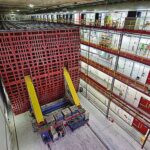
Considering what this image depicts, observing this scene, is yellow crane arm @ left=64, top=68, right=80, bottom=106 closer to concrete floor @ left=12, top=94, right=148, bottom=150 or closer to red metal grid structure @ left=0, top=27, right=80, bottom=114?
red metal grid structure @ left=0, top=27, right=80, bottom=114

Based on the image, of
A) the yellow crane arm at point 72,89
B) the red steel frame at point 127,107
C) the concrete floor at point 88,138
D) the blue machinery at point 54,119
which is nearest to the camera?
the red steel frame at point 127,107

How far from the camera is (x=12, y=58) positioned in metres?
7.51

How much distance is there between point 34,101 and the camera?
7820mm

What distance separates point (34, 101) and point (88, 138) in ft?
12.8

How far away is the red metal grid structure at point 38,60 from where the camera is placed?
7.39 m

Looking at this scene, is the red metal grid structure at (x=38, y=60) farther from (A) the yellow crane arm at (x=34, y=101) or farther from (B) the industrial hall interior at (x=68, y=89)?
(A) the yellow crane arm at (x=34, y=101)

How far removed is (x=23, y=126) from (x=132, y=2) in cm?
1011

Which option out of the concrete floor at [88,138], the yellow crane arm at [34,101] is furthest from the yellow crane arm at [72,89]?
the yellow crane arm at [34,101]

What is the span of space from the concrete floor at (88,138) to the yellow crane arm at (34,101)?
1.35 metres

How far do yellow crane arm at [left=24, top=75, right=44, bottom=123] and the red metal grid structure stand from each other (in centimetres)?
45

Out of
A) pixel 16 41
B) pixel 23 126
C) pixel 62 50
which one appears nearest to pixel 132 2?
pixel 62 50

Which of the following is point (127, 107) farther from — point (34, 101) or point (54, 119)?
point (34, 101)

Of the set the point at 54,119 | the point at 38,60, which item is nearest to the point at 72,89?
the point at 54,119

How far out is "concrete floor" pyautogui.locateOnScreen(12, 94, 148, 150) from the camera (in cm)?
712
